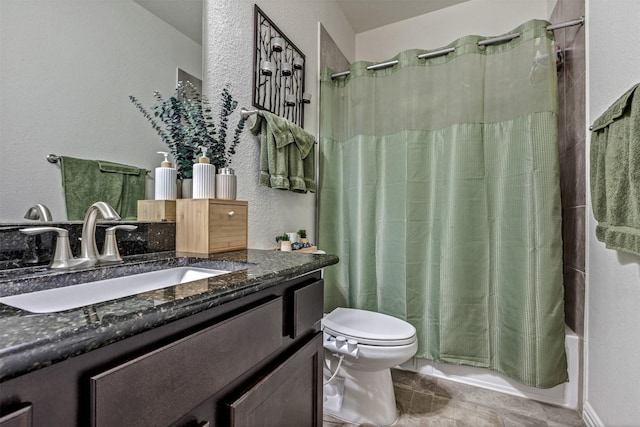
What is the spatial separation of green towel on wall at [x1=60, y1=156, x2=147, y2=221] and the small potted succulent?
681mm

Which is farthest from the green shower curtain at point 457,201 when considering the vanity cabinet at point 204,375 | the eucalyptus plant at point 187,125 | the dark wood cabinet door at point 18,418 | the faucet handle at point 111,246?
the dark wood cabinet door at point 18,418

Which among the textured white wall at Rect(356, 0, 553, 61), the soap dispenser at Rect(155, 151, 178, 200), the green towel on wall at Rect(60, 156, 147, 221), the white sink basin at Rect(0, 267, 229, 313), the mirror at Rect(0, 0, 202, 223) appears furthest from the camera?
the textured white wall at Rect(356, 0, 553, 61)

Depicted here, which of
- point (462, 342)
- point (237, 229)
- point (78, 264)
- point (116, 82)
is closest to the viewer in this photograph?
point (78, 264)

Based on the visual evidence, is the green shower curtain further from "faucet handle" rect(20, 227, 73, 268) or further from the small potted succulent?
"faucet handle" rect(20, 227, 73, 268)

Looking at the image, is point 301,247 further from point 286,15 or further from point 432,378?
point 286,15

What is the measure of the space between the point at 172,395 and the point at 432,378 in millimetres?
1769

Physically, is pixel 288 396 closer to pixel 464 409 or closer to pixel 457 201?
pixel 464 409

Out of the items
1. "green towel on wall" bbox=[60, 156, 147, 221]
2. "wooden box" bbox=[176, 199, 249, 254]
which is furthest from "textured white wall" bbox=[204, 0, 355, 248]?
"green towel on wall" bbox=[60, 156, 147, 221]

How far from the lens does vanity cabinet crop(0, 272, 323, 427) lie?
343mm

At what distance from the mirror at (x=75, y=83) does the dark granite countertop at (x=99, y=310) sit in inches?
8.9

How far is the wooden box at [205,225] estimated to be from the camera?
986 millimetres

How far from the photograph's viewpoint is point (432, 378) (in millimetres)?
1794

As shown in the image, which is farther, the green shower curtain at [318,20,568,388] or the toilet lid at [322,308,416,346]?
the green shower curtain at [318,20,568,388]

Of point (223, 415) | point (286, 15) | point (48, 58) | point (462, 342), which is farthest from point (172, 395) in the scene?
point (286, 15)
